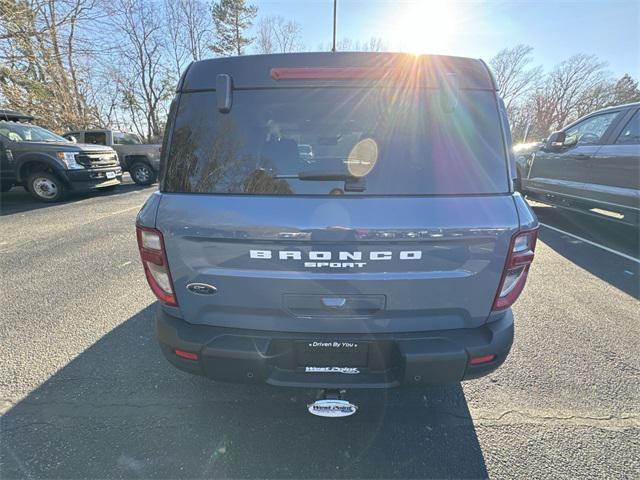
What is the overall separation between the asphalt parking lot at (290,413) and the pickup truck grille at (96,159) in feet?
20.2

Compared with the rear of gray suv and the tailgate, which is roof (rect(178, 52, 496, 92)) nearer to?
the rear of gray suv

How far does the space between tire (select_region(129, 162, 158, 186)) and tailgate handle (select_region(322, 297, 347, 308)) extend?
12145 mm

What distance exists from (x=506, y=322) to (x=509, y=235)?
0.53 metres

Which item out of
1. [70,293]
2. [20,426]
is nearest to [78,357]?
[20,426]

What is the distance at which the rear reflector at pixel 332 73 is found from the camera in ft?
5.21

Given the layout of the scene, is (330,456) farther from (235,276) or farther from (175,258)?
(175,258)

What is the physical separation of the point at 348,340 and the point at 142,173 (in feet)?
40.9

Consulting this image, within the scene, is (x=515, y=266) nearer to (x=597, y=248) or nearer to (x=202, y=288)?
(x=202, y=288)

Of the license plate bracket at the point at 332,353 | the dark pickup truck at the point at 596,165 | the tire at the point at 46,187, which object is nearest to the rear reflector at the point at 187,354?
the license plate bracket at the point at 332,353

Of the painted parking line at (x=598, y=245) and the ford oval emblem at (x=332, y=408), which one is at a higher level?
the ford oval emblem at (x=332, y=408)

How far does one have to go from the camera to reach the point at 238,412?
199cm

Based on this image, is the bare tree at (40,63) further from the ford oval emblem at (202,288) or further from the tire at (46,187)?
the ford oval emblem at (202,288)

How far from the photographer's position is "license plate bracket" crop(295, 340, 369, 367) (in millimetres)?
1582

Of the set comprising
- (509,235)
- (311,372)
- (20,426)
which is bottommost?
(20,426)
